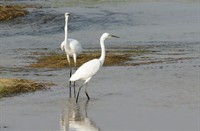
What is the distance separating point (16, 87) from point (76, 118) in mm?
2972

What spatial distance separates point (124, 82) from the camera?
15.6 m

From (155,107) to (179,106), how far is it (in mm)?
463

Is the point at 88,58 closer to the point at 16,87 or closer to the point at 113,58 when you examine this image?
the point at 113,58

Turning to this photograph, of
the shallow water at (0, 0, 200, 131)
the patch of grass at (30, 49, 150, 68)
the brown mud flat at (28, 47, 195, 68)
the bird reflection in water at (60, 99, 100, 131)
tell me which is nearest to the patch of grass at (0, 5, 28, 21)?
the shallow water at (0, 0, 200, 131)

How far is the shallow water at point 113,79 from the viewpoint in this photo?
1146 centimetres

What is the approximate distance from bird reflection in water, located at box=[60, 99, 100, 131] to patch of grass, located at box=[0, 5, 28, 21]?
2145 centimetres

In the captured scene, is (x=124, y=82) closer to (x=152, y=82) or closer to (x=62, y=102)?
(x=152, y=82)

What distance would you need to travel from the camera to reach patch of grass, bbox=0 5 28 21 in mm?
34500

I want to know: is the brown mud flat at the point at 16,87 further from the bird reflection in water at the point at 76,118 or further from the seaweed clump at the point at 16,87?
the bird reflection in water at the point at 76,118

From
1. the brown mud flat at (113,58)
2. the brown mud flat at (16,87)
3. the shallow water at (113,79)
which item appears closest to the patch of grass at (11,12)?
the shallow water at (113,79)

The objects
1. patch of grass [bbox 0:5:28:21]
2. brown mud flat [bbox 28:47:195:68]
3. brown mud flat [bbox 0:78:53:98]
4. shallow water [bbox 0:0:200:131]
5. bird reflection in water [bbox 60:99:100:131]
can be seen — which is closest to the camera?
bird reflection in water [bbox 60:99:100:131]

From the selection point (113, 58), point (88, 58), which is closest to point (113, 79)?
point (113, 58)

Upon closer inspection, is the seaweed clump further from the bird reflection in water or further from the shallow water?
the bird reflection in water

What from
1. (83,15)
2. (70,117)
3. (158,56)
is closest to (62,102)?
(70,117)
